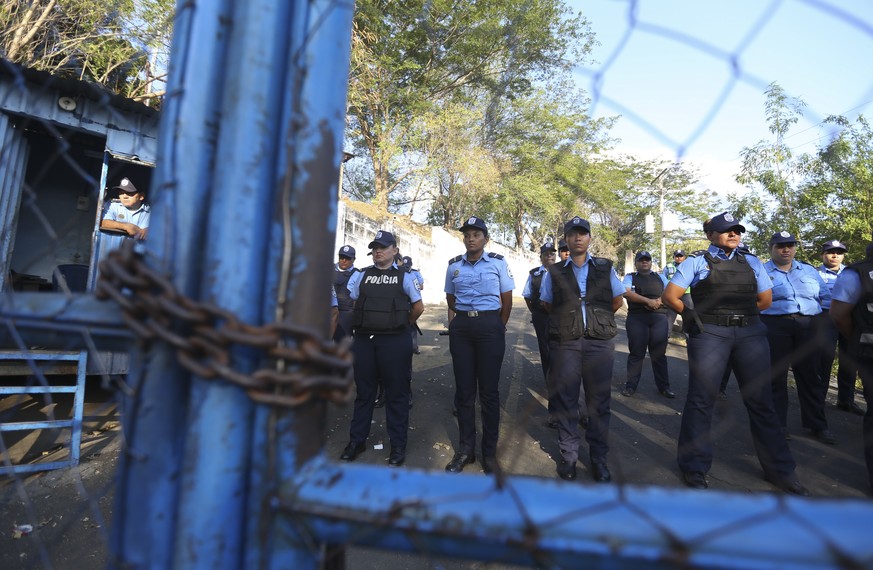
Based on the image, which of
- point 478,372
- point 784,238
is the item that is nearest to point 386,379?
point 478,372

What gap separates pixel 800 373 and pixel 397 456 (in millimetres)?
3995

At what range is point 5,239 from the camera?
470 cm

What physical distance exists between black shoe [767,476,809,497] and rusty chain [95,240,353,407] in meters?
3.90

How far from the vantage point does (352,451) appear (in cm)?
356

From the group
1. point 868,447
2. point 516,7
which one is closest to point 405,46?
point 516,7

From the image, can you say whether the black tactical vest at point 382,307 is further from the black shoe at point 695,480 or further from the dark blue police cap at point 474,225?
the black shoe at point 695,480

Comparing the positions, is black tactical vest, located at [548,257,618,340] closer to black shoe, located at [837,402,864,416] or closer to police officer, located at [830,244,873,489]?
police officer, located at [830,244,873,489]

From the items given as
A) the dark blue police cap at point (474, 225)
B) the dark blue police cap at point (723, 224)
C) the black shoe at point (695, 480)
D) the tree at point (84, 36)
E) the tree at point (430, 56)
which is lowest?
the black shoe at point (695, 480)

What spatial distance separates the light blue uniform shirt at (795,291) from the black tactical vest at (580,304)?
2184 mm

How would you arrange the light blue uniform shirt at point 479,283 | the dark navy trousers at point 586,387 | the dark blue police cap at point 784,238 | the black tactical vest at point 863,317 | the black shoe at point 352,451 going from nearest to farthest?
the black tactical vest at point 863,317 → the dark navy trousers at point 586,387 → the black shoe at point 352,451 → the light blue uniform shirt at point 479,283 → the dark blue police cap at point 784,238

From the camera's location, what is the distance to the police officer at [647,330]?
18.1 ft

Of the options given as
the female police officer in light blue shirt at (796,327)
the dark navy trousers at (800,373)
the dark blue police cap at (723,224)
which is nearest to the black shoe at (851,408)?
the female police officer in light blue shirt at (796,327)

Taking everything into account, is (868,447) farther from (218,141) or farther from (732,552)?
(218,141)

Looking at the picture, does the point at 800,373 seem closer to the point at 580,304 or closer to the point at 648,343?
the point at 648,343
